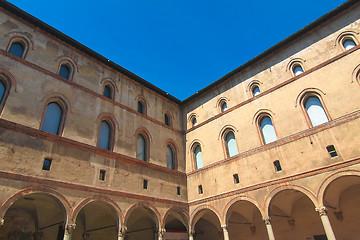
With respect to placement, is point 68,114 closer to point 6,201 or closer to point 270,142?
point 6,201

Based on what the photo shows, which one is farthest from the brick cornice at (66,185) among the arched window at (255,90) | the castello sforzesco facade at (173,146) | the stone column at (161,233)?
the arched window at (255,90)

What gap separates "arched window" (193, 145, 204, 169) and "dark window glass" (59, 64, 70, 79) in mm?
9216

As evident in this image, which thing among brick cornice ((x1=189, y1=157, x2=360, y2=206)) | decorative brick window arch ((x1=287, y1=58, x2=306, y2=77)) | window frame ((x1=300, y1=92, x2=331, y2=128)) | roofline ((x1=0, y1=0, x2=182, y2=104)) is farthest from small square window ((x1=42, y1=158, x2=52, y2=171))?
decorative brick window arch ((x1=287, y1=58, x2=306, y2=77))

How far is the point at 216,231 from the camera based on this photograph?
17766 mm

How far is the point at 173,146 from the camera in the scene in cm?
1761

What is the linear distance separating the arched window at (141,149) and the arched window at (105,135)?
6.31ft

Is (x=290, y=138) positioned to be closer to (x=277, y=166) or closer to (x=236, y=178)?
(x=277, y=166)

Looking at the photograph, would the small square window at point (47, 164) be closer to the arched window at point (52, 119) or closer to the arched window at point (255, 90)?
the arched window at point (52, 119)

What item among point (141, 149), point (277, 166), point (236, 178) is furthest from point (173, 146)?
point (277, 166)

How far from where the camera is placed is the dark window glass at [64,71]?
1377 cm

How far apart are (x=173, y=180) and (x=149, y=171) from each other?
190 cm

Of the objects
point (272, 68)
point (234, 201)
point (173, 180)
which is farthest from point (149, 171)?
point (272, 68)

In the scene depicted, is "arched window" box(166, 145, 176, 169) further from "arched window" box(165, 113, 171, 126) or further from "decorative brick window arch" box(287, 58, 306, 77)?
"decorative brick window arch" box(287, 58, 306, 77)

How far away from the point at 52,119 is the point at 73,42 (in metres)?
4.85
